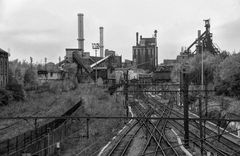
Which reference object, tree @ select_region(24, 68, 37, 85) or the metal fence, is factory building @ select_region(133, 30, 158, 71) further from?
the metal fence

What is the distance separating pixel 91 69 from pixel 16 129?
134ft

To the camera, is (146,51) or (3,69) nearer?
(3,69)

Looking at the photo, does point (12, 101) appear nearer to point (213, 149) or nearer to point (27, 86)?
point (27, 86)

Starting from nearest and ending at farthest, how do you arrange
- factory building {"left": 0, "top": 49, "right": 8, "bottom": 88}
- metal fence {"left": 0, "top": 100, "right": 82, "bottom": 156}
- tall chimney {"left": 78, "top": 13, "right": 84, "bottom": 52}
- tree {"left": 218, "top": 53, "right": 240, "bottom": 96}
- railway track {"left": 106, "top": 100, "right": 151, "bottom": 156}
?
metal fence {"left": 0, "top": 100, "right": 82, "bottom": 156}, railway track {"left": 106, "top": 100, "right": 151, "bottom": 156}, tree {"left": 218, "top": 53, "right": 240, "bottom": 96}, factory building {"left": 0, "top": 49, "right": 8, "bottom": 88}, tall chimney {"left": 78, "top": 13, "right": 84, "bottom": 52}

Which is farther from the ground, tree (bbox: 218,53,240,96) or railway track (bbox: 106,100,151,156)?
tree (bbox: 218,53,240,96)

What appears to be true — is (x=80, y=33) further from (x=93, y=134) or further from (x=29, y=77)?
(x=93, y=134)

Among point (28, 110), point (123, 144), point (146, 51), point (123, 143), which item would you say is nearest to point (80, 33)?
point (28, 110)

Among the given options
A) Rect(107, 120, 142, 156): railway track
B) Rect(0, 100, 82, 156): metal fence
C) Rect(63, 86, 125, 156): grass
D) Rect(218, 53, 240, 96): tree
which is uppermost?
Rect(218, 53, 240, 96): tree

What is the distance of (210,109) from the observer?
1206 inches

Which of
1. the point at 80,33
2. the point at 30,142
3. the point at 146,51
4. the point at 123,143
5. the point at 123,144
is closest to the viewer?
the point at 30,142

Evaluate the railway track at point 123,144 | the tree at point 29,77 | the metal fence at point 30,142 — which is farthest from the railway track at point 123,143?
the tree at point 29,77

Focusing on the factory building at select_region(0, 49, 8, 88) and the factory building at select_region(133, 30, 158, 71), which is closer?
the factory building at select_region(0, 49, 8, 88)

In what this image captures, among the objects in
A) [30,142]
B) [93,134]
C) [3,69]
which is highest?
[3,69]

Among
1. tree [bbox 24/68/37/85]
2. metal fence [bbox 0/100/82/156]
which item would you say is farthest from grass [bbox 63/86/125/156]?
tree [bbox 24/68/37/85]
